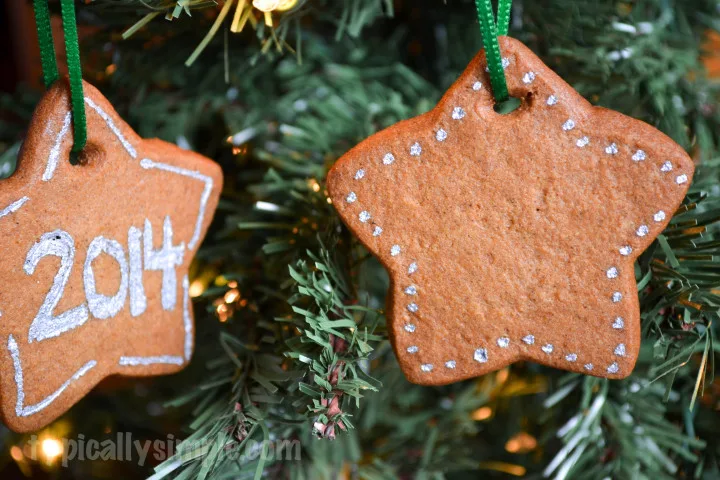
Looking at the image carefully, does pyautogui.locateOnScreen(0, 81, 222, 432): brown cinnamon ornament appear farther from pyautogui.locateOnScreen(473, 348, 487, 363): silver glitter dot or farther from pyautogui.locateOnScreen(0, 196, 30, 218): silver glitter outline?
pyautogui.locateOnScreen(473, 348, 487, 363): silver glitter dot

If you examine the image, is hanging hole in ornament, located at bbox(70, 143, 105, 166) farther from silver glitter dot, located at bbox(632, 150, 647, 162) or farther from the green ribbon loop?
silver glitter dot, located at bbox(632, 150, 647, 162)

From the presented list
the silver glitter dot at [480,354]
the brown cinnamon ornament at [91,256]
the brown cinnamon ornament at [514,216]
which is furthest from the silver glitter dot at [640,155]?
the brown cinnamon ornament at [91,256]

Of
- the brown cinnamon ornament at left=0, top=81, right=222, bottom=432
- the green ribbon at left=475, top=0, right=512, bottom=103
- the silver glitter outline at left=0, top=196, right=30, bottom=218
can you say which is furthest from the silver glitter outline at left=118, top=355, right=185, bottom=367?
the green ribbon at left=475, top=0, right=512, bottom=103

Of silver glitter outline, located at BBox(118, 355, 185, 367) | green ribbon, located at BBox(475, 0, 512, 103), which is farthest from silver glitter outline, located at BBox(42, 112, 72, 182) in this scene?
green ribbon, located at BBox(475, 0, 512, 103)

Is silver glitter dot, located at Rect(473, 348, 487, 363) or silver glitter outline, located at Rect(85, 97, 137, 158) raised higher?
silver glitter outline, located at Rect(85, 97, 137, 158)

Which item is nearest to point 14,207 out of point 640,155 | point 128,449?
point 128,449

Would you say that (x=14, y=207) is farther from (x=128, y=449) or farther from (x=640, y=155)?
(x=640, y=155)

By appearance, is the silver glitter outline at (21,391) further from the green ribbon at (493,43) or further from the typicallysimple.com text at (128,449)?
the green ribbon at (493,43)

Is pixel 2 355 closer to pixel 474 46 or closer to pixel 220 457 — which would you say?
pixel 220 457

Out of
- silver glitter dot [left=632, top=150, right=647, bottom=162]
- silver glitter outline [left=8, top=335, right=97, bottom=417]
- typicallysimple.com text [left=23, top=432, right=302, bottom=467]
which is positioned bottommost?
typicallysimple.com text [left=23, top=432, right=302, bottom=467]
